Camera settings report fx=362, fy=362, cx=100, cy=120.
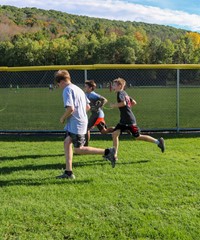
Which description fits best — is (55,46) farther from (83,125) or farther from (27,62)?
(83,125)

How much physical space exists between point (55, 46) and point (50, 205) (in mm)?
66159

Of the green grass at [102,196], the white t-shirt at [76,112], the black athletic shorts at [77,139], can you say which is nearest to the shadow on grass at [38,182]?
the green grass at [102,196]

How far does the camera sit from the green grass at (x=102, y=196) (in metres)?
3.73

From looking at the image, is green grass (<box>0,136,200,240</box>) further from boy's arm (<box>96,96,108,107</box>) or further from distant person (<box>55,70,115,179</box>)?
boy's arm (<box>96,96,108,107</box>)

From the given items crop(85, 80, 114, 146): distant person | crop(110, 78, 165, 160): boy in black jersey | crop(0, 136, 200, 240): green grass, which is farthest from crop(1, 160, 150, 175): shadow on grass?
crop(85, 80, 114, 146): distant person

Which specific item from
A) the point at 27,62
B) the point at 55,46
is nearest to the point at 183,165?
the point at 27,62

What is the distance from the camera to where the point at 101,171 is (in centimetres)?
585

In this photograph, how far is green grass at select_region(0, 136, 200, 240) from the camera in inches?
147

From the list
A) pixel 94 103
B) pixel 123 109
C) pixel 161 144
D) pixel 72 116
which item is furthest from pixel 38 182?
pixel 161 144

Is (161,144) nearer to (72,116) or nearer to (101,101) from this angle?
(101,101)

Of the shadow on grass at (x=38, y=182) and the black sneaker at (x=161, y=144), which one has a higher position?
the black sneaker at (x=161, y=144)

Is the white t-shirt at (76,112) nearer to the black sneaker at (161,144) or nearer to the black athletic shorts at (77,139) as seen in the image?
the black athletic shorts at (77,139)

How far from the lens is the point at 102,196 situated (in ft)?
15.4

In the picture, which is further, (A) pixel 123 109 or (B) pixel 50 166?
(A) pixel 123 109
